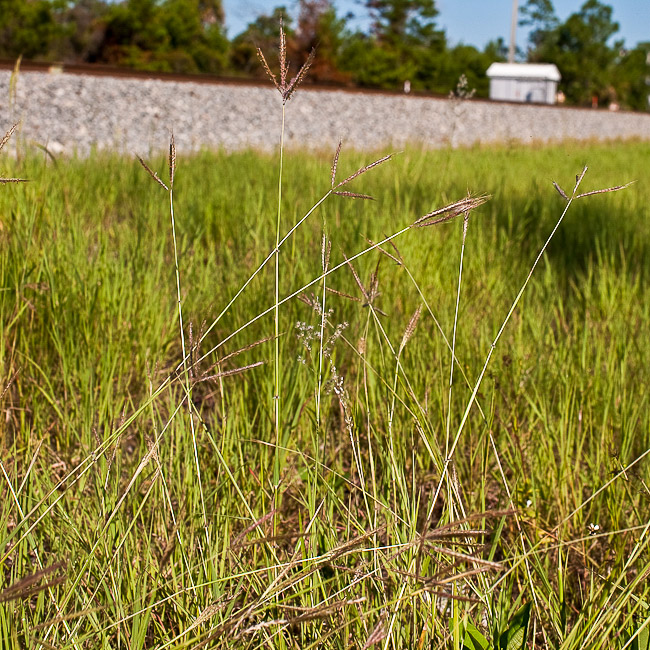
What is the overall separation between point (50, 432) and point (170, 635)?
605 mm

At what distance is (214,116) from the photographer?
7875 millimetres

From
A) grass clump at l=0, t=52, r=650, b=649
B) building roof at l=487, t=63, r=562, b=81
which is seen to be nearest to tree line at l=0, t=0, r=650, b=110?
building roof at l=487, t=63, r=562, b=81

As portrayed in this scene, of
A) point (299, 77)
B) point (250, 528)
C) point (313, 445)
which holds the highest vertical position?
point (299, 77)

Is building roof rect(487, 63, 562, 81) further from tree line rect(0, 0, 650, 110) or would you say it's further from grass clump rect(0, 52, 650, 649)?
grass clump rect(0, 52, 650, 649)

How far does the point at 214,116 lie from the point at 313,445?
7256 millimetres

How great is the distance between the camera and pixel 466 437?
133cm

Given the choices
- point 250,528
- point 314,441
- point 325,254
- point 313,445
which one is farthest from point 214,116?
point 250,528

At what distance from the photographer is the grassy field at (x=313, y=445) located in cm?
71

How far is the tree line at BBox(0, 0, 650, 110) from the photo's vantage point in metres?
17.6

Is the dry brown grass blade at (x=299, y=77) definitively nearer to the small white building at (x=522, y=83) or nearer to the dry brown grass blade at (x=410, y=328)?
the dry brown grass blade at (x=410, y=328)

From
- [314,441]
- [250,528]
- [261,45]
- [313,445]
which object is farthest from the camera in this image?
[261,45]

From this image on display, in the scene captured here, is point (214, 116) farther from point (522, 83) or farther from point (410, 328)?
point (522, 83)

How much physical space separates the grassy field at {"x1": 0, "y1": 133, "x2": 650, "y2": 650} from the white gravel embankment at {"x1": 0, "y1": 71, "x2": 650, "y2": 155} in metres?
2.14

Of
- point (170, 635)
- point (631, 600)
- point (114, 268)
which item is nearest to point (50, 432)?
point (114, 268)
